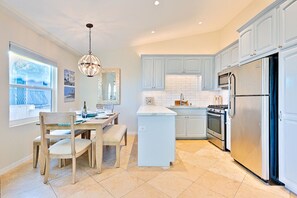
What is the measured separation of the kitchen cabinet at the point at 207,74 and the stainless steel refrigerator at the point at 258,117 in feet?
6.52

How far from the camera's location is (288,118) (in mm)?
2037

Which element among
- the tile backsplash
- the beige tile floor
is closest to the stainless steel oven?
the beige tile floor

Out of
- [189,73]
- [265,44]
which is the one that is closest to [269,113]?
[265,44]

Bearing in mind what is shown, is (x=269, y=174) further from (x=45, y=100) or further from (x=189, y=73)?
(x=45, y=100)

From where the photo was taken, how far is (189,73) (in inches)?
189

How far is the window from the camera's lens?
285 centimetres

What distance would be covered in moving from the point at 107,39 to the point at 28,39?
1.74 m

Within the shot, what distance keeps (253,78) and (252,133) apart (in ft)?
2.65

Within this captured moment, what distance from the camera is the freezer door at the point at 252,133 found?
230cm

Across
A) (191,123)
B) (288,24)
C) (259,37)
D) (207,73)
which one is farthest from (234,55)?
(191,123)

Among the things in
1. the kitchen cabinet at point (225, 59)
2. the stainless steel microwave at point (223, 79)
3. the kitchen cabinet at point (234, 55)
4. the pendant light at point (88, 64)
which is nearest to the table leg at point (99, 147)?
the pendant light at point (88, 64)

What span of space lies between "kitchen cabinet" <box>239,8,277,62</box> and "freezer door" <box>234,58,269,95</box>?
218 mm

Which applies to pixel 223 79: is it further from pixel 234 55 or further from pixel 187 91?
pixel 187 91

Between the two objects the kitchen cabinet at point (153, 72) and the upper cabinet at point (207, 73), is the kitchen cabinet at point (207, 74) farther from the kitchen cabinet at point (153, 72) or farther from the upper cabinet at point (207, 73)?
the kitchen cabinet at point (153, 72)
